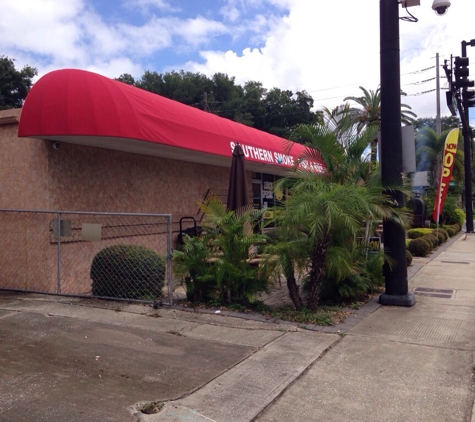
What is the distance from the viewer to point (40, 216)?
30.3 feet

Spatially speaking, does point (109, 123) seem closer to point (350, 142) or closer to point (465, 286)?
point (350, 142)

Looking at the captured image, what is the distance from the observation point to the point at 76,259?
9883mm

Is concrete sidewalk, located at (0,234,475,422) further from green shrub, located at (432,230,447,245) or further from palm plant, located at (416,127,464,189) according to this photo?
palm plant, located at (416,127,464,189)

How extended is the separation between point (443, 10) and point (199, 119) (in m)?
5.27

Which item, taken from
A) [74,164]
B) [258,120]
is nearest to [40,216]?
[74,164]

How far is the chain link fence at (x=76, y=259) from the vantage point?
332 inches

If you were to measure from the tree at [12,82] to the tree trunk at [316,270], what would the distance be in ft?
99.4

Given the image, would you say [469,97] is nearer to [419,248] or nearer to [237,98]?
[419,248]

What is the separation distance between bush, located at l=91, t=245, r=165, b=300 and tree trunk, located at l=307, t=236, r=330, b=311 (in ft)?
8.06

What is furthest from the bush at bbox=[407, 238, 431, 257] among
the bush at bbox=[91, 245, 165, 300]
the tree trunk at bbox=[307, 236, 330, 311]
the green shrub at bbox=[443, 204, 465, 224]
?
the green shrub at bbox=[443, 204, 465, 224]

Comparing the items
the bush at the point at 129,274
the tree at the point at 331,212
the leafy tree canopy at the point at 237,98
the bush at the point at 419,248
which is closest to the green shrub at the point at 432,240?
the bush at the point at 419,248

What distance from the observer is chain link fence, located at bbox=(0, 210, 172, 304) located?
27.7 ft

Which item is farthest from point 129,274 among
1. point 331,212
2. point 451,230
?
point 451,230

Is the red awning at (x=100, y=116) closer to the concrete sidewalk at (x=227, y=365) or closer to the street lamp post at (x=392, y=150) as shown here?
the street lamp post at (x=392, y=150)
